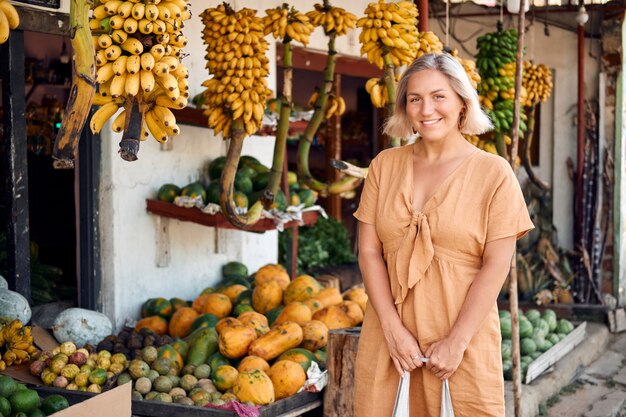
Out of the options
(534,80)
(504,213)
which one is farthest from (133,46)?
(534,80)

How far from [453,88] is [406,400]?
39.8 inches

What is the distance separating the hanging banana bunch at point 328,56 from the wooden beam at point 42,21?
140 cm

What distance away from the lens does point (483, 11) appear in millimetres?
9062

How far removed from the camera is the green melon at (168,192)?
5.40 m

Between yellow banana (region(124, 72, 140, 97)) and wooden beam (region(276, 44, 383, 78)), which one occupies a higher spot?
wooden beam (region(276, 44, 383, 78))

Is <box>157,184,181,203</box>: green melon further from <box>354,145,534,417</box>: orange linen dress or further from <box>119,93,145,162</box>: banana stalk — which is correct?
<box>354,145,534,417</box>: orange linen dress

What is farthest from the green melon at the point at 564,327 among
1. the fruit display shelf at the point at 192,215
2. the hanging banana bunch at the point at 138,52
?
the hanging banana bunch at the point at 138,52

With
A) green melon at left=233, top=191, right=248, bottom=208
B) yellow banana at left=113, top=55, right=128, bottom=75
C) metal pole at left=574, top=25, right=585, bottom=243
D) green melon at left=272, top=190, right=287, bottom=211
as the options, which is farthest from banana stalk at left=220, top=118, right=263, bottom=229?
metal pole at left=574, top=25, right=585, bottom=243

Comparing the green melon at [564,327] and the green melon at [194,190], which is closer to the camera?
the green melon at [194,190]

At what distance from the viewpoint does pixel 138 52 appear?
9.48 ft

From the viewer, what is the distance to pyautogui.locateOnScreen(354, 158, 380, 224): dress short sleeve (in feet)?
9.25

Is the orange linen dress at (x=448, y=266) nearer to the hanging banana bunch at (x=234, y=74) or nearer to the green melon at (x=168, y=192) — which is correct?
the hanging banana bunch at (x=234, y=74)

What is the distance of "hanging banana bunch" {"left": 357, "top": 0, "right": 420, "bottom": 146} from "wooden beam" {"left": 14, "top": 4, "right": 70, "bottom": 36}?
1698 mm

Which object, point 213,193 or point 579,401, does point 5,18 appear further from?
point 579,401
